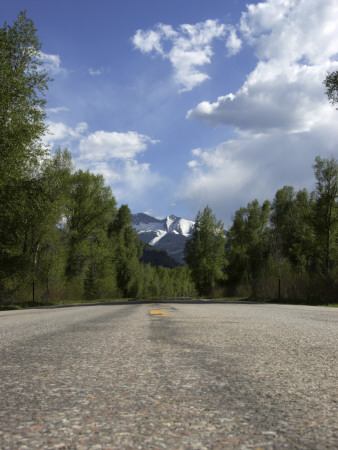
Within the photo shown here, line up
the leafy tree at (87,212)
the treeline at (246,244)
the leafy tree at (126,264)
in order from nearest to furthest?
1. the leafy tree at (87,212)
2. the treeline at (246,244)
3. the leafy tree at (126,264)

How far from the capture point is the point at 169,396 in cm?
202

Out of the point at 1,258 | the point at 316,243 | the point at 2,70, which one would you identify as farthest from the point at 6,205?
the point at 316,243

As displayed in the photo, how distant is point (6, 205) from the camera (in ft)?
52.3

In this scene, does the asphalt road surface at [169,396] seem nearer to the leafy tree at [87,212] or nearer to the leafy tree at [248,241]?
the leafy tree at [87,212]

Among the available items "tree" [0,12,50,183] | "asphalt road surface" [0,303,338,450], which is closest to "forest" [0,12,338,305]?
"tree" [0,12,50,183]

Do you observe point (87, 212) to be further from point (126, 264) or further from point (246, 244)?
point (246, 244)

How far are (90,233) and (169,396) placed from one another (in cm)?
3533

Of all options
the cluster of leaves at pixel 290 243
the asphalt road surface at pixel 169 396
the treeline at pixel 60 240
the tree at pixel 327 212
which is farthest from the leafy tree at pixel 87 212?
the asphalt road surface at pixel 169 396

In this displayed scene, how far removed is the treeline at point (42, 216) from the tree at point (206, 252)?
8028mm

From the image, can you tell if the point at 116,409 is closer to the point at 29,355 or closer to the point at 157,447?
the point at 157,447

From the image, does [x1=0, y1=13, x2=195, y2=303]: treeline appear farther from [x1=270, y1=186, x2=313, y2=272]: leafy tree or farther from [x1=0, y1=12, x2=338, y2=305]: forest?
[x1=270, y1=186, x2=313, y2=272]: leafy tree

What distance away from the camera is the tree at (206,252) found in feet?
167

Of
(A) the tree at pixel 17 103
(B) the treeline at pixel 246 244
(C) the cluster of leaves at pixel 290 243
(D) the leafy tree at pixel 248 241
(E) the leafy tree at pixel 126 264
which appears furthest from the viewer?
(D) the leafy tree at pixel 248 241

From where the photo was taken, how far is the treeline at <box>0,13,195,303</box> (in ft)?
50.1
